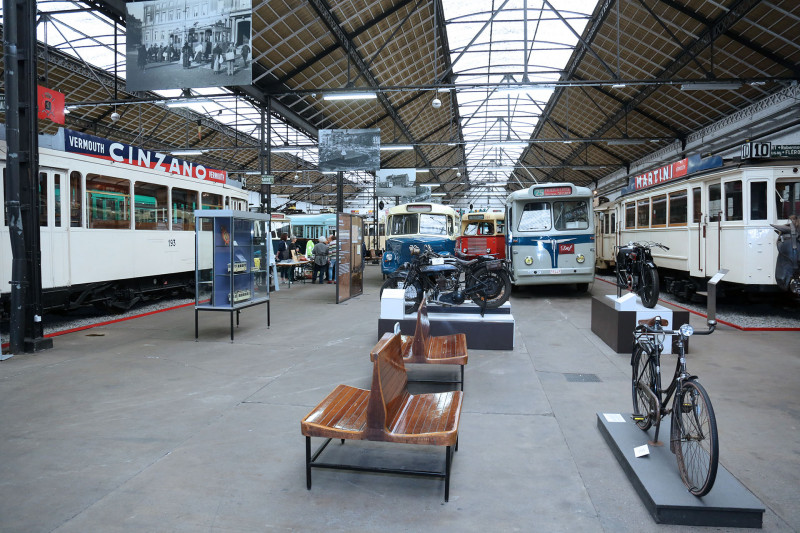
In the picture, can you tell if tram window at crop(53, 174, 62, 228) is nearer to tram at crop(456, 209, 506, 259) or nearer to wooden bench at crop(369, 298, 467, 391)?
wooden bench at crop(369, 298, 467, 391)

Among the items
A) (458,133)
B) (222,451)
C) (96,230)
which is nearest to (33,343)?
(96,230)

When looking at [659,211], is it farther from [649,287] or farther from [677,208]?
[649,287]

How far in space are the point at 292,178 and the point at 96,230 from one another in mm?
35280

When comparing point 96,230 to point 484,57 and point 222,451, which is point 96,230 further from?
point 484,57

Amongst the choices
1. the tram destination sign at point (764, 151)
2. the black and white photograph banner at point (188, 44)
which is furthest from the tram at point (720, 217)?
the black and white photograph banner at point (188, 44)

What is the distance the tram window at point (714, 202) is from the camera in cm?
1020

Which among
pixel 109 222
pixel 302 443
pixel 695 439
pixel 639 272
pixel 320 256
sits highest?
pixel 109 222

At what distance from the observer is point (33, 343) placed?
7.27m

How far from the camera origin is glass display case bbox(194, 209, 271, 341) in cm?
834

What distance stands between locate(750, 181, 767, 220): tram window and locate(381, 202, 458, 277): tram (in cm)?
819

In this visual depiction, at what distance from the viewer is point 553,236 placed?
1271 centimetres

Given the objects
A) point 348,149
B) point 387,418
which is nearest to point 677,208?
point 348,149

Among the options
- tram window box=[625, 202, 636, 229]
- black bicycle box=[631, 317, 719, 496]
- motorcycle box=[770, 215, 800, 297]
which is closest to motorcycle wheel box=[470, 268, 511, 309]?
motorcycle box=[770, 215, 800, 297]

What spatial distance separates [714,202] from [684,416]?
338 inches
